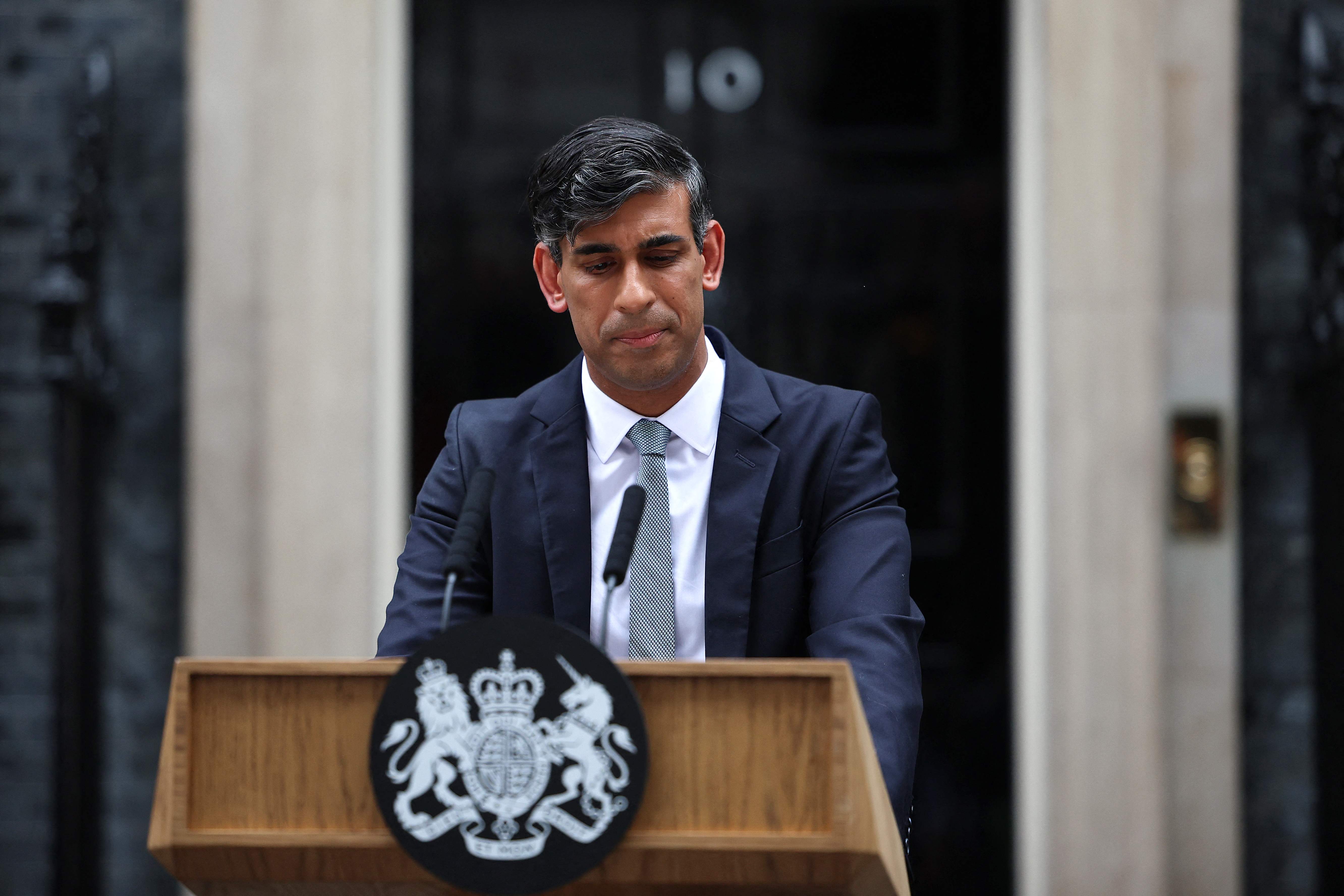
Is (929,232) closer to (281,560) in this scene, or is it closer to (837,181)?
(837,181)

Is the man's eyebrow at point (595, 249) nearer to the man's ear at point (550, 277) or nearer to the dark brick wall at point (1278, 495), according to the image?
the man's ear at point (550, 277)

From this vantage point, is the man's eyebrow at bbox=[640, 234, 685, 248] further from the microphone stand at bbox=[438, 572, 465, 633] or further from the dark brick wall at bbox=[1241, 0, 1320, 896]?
the dark brick wall at bbox=[1241, 0, 1320, 896]

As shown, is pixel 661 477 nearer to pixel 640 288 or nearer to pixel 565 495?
pixel 565 495

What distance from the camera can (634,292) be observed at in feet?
6.90

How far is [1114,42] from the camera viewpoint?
15.6ft

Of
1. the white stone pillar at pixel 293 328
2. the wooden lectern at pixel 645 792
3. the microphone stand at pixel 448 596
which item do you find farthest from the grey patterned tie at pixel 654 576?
the white stone pillar at pixel 293 328

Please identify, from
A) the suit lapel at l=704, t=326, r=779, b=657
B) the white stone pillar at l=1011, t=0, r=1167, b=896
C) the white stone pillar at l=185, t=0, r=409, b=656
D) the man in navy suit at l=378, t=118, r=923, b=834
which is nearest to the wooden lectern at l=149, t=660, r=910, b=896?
the man in navy suit at l=378, t=118, r=923, b=834

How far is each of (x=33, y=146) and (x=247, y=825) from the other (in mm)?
4338

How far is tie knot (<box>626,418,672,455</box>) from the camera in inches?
90.7

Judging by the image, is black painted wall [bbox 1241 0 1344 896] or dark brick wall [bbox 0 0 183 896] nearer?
black painted wall [bbox 1241 0 1344 896]

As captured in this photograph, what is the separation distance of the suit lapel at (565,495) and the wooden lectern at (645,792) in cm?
70

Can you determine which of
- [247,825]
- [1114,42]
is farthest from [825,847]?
[1114,42]

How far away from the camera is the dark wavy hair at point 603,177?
2088 mm

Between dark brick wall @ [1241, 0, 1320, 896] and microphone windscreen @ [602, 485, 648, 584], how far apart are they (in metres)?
3.86
